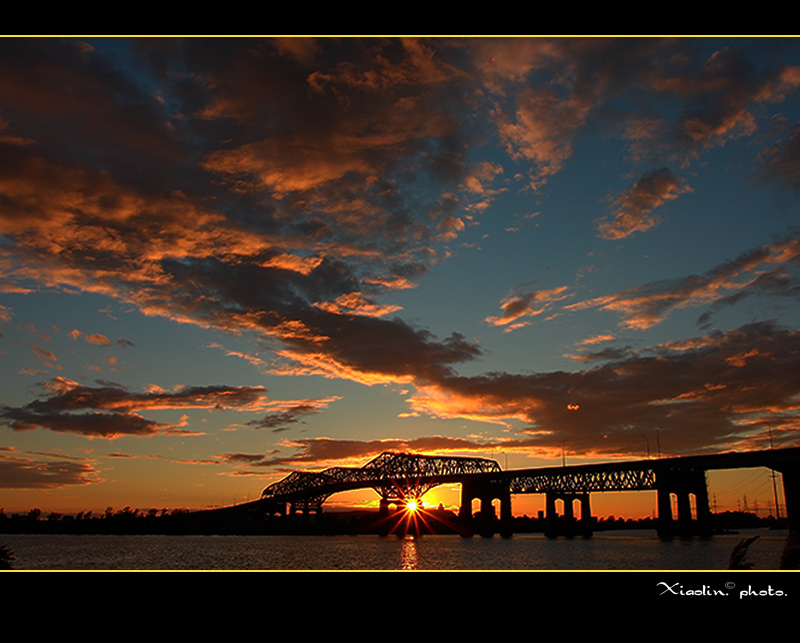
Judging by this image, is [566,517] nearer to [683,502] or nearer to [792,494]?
[683,502]

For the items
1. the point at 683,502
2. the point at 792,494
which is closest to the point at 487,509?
the point at 683,502

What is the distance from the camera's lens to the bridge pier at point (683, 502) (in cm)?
14275

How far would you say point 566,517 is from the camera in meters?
179

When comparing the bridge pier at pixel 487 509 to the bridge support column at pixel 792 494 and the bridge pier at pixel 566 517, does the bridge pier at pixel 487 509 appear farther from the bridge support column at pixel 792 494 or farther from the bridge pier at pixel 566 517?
the bridge support column at pixel 792 494

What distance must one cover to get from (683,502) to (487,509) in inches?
2402

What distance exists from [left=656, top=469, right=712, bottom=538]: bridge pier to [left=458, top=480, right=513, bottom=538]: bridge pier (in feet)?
162

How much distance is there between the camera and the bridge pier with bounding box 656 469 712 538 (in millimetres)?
142750

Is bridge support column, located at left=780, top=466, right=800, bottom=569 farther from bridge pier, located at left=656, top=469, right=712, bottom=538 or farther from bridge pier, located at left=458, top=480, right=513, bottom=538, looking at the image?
bridge pier, located at left=458, top=480, right=513, bottom=538

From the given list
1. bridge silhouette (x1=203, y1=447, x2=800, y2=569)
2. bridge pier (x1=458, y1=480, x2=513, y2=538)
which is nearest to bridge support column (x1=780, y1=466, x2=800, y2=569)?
bridge silhouette (x1=203, y1=447, x2=800, y2=569)

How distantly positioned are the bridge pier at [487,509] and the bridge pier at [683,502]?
49479 millimetres

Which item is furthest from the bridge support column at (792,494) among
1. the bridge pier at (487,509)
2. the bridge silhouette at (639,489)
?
the bridge pier at (487,509)
